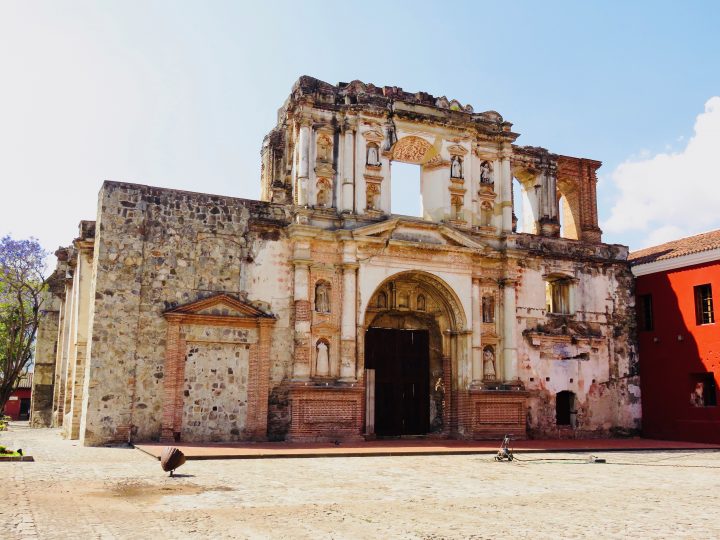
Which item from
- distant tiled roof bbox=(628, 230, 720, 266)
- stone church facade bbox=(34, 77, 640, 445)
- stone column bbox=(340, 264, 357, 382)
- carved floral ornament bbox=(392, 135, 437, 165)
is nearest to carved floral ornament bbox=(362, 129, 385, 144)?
stone church facade bbox=(34, 77, 640, 445)

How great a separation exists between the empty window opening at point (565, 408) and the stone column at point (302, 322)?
9.64 metres

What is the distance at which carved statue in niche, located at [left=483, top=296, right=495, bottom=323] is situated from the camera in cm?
2414

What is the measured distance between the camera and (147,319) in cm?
1984

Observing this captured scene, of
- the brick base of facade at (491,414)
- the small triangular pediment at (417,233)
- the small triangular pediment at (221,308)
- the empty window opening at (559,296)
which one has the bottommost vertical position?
the brick base of facade at (491,414)

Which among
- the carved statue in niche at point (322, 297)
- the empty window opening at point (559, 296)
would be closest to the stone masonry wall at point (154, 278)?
the carved statue in niche at point (322, 297)

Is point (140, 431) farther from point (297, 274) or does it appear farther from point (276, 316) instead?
point (297, 274)

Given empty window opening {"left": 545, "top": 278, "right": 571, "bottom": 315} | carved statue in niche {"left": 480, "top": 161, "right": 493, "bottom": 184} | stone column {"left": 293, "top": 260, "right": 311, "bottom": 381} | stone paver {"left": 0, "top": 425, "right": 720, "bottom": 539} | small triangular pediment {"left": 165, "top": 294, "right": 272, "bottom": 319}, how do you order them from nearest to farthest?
1. stone paver {"left": 0, "top": 425, "right": 720, "bottom": 539}
2. small triangular pediment {"left": 165, "top": 294, "right": 272, "bottom": 319}
3. stone column {"left": 293, "top": 260, "right": 311, "bottom": 381}
4. carved statue in niche {"left": 480, "top": 161, "right": 493, "bottom": 184}
5. empty window opening {"left": 545, "top": 278, "right": 571, "bottom": 315}

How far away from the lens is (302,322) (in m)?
21.3

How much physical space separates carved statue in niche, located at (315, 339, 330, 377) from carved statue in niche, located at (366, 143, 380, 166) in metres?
6.11

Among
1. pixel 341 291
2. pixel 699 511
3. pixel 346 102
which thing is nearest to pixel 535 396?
pixel 341 291

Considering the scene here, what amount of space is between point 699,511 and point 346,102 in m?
16.8

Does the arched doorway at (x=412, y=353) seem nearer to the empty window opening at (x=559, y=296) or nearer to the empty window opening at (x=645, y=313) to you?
the empty window opening at (x=559, y=296)

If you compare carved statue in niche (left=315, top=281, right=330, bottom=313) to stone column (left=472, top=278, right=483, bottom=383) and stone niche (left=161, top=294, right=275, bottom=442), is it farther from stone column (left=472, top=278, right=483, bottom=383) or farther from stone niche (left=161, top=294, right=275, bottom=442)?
stone column (left=472, top=278, right=483, bottom=383)

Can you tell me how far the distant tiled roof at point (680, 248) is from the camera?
2460 cm
